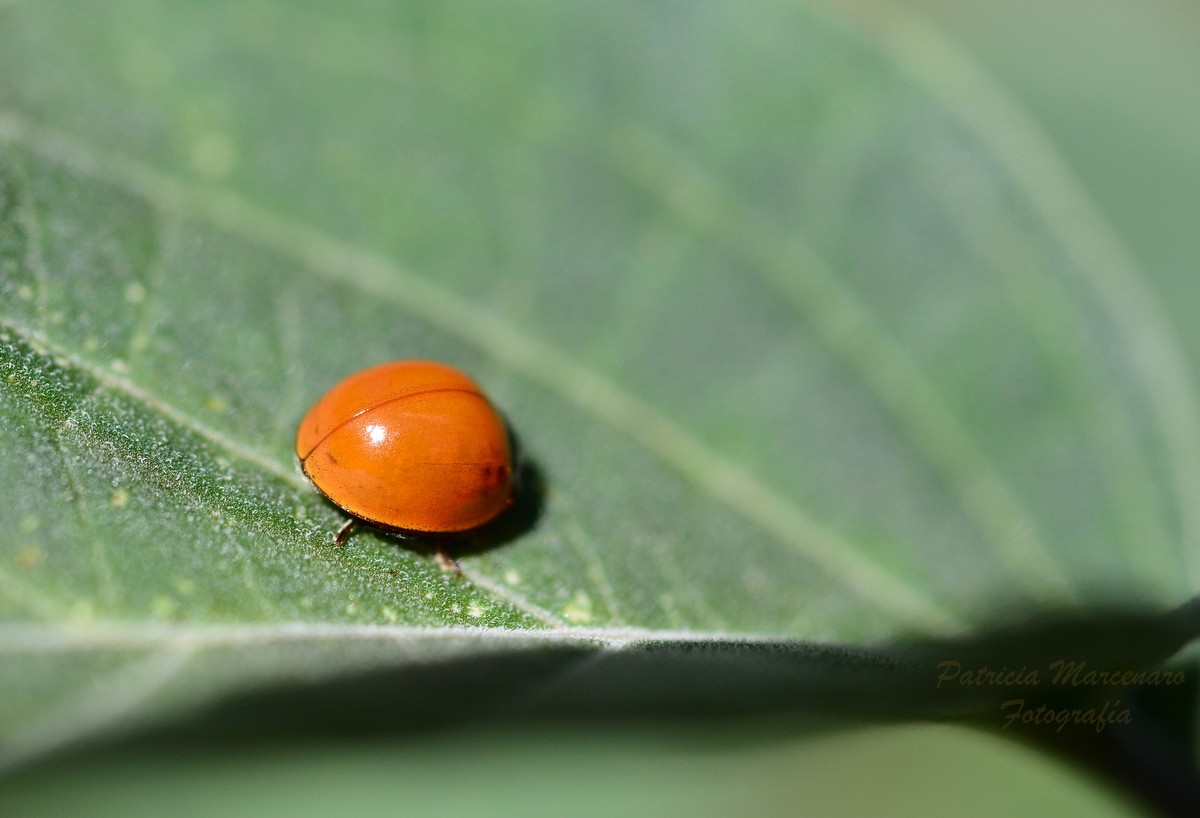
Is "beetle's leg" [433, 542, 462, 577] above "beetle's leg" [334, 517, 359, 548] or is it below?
above

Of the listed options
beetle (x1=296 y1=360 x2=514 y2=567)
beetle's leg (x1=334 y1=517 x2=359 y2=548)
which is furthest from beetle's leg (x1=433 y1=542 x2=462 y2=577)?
beetle's leg (x1=334 y1=517 x2=359 y2=548)

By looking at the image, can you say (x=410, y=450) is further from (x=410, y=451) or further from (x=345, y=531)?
(x=345, y=531)

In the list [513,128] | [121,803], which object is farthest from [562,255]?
[121,803]

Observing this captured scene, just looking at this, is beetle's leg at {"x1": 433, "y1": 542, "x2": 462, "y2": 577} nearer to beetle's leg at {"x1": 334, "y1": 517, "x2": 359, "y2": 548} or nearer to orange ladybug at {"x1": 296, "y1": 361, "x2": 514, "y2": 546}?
orange ladybug at {"x1": 296, "y1": 361, "x2": 514, "y2": 546}

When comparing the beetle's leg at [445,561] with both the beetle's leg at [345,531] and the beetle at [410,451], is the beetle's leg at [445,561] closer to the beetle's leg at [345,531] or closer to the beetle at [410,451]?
the beetle at [410,451]

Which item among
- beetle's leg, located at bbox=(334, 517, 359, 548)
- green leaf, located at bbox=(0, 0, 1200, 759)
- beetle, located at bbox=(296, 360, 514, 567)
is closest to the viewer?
green leaf, located at bbox=(0, 0, 1200, 759)

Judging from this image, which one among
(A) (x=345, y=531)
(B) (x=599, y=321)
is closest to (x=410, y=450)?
(A) (x=345, y=531)

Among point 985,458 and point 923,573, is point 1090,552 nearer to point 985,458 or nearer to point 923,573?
point 985,458
